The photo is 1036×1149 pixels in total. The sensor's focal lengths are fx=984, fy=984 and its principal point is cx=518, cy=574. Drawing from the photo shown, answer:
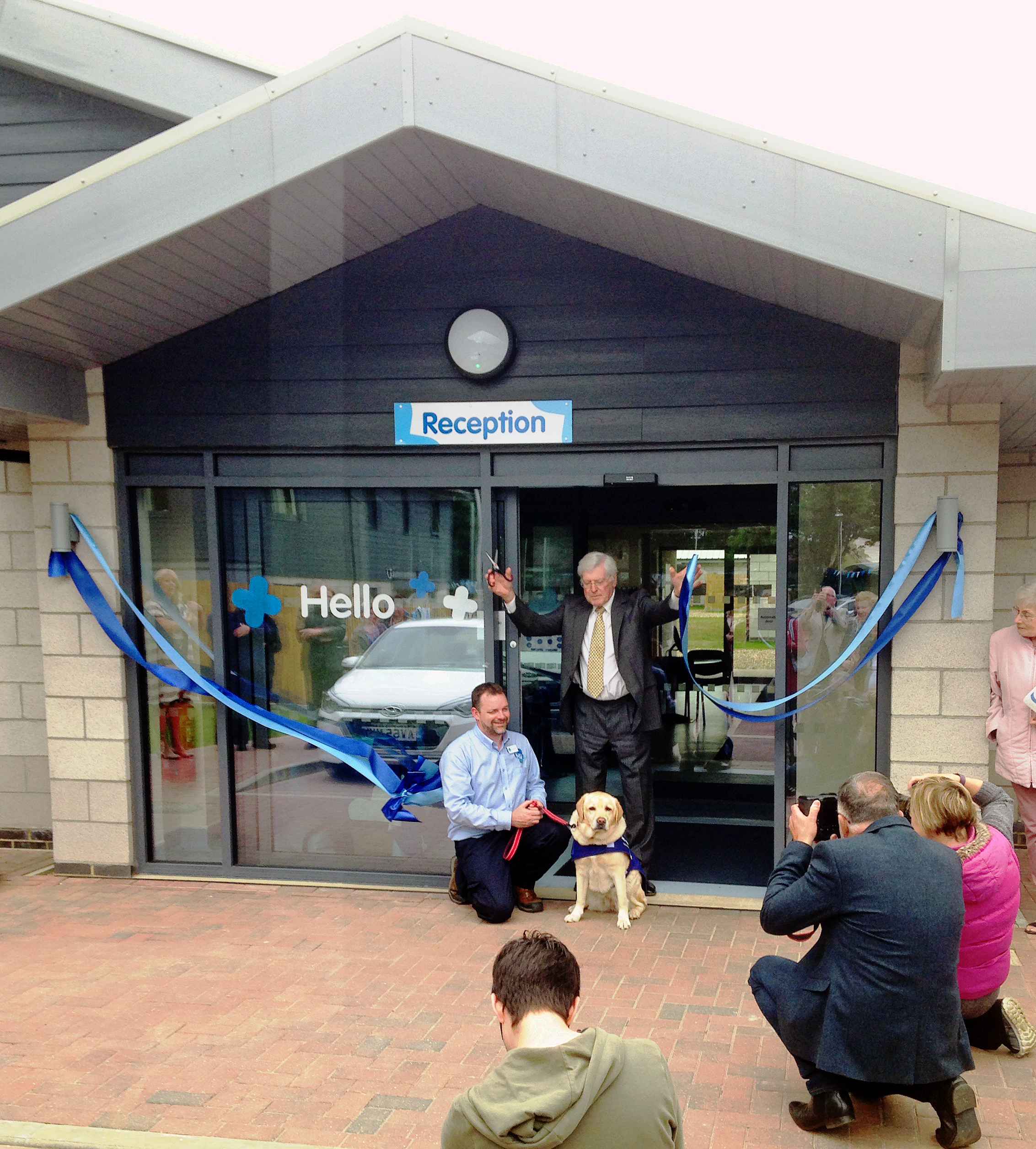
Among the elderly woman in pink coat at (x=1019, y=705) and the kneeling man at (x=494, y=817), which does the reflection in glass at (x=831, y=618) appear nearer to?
the elderly woman in pink coat at (x=1019, y=705)

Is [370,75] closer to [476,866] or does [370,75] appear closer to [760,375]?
[760,375]

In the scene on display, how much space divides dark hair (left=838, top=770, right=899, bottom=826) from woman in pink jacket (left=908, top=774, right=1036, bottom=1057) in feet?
0.69

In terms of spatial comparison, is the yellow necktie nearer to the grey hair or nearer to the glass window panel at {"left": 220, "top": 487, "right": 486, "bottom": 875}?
the grey hair

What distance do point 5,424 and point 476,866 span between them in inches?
147

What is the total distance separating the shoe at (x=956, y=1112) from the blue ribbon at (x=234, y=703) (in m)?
3.14

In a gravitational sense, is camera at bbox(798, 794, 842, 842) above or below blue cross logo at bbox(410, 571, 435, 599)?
below

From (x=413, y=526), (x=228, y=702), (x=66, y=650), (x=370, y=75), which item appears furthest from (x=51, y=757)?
(x=370, y=75)

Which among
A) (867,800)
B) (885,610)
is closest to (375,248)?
(885,610)

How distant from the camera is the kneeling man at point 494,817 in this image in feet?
17.0

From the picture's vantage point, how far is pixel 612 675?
18.0ft

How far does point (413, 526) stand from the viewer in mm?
5723

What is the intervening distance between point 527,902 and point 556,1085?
3646mm

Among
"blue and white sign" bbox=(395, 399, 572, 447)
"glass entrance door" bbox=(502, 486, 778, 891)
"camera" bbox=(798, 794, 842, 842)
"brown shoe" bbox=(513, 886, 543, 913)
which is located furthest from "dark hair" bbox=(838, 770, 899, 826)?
"glass entrance door" bbox=(502, 486, 778, 891)

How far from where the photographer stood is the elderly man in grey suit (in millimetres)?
5465
